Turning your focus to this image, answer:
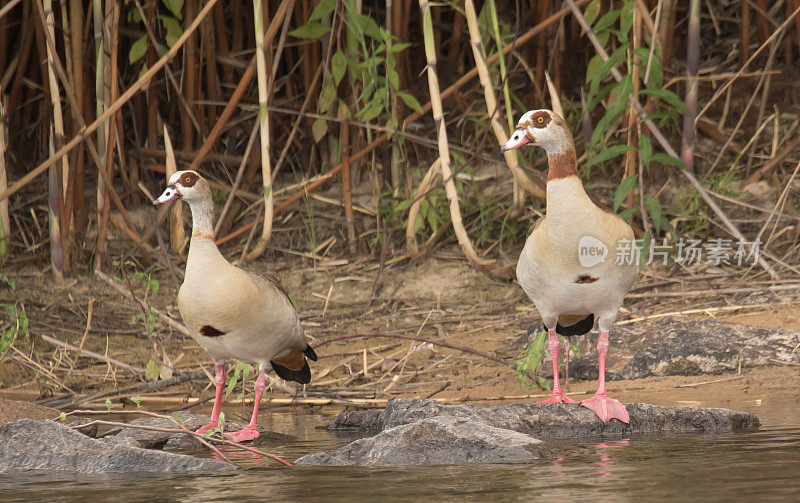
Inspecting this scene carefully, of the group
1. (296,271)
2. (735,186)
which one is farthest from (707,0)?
(296,271)

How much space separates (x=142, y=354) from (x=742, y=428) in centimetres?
365

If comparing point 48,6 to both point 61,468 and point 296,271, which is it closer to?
point 296,271

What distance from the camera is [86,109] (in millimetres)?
8008

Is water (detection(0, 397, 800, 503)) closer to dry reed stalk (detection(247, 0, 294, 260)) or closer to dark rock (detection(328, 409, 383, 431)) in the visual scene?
dark rock (detection(328, 409, 383, 431))

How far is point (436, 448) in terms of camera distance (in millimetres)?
4191

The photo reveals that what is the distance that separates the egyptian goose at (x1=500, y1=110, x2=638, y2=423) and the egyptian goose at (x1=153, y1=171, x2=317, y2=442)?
3.74ft

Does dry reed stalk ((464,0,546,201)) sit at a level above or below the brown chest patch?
above

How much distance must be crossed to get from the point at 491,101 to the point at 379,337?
1.57 metres

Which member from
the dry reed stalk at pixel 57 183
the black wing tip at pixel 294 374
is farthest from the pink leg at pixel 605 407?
the dry reed stalk at pixel 57 183

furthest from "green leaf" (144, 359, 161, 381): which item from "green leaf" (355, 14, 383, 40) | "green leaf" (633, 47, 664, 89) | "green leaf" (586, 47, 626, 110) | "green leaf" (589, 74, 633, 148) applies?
"green leaf" (633, 47, 664, 89)

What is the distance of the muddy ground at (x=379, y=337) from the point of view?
6.02 meters

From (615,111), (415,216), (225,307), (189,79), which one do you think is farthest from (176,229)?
(615,111)

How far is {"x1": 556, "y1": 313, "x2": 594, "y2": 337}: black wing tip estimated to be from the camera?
18.1 ft

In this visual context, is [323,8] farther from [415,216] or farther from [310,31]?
[415,216]
